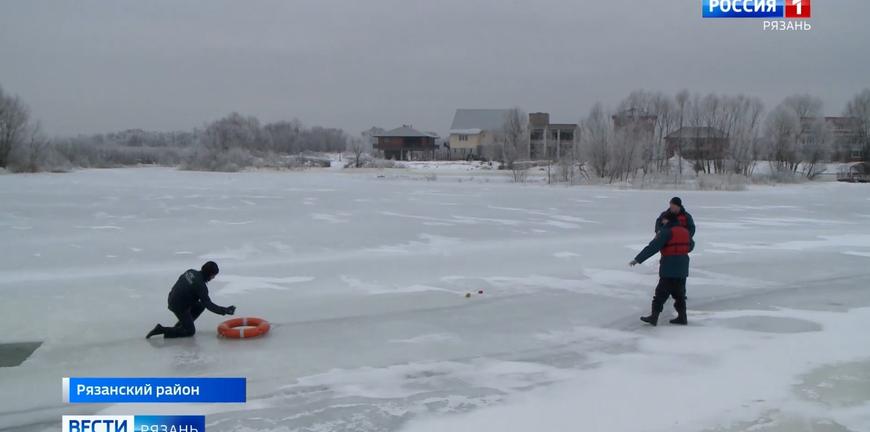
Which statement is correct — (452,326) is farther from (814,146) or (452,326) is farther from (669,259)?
(814,146)

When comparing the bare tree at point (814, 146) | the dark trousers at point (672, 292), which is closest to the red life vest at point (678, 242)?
the dark trousers at point (672, 292)

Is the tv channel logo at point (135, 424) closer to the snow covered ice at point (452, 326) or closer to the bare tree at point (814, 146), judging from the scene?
the snow covered ice at point (452, 326)

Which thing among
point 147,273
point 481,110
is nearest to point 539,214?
point 147,273

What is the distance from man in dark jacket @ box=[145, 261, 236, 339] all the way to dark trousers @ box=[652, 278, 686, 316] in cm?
485

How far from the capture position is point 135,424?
190 inches

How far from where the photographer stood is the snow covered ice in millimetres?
5195

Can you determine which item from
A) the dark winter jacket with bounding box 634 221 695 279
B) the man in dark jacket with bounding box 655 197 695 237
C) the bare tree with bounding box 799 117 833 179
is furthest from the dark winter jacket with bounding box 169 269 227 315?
the bare tree with bounding box 799 117 833 179

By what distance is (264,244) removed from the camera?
1398 cm

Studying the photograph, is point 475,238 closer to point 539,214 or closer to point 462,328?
point 539,214

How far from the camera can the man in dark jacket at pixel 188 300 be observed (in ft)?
23.2

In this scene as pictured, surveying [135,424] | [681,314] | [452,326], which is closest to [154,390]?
[135,424]

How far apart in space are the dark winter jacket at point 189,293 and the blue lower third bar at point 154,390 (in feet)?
4.60

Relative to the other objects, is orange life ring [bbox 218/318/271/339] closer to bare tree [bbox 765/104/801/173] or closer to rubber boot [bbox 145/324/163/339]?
rubber boot [bbox 145/324/163/339]

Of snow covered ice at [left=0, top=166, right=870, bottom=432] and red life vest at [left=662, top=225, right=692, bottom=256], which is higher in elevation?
red life vest at [left=662, top=225, right=692, bottom=256]
